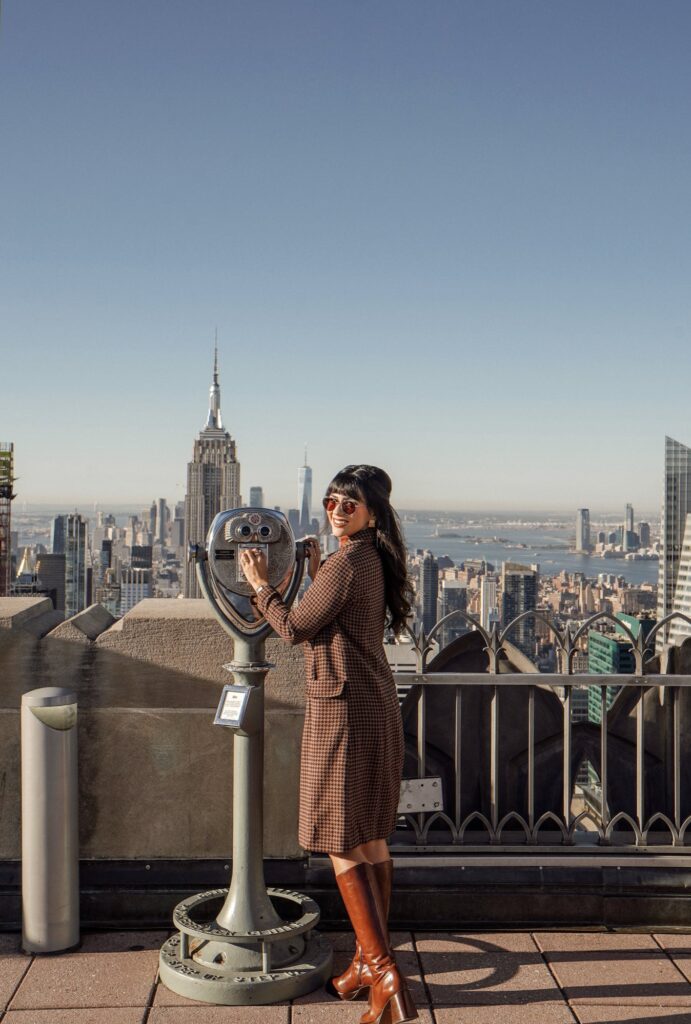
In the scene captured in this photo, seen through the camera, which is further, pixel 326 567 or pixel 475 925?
pixel 475 925

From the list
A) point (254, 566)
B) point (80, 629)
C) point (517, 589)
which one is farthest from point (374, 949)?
point (517, 589)

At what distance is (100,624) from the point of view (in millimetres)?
4020

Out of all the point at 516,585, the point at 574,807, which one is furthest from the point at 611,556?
the point at 574,807

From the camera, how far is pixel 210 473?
113 meters

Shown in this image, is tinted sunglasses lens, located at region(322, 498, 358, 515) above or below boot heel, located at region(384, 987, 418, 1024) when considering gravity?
above

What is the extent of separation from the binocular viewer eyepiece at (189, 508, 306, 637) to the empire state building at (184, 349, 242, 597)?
9374cm

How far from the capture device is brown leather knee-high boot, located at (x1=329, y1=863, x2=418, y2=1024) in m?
2.94

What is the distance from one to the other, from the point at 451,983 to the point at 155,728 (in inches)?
58.6

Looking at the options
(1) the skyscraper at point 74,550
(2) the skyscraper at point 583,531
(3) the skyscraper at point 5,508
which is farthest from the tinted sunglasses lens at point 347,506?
(1) the skyscraper at point 74,550

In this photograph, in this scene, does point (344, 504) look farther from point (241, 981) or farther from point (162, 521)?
point (162, 521)

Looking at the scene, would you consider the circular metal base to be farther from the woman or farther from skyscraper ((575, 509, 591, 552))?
skyscraper ((575, 509, 591, 552))

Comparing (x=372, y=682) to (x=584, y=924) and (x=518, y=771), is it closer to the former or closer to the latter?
(x=518, y=771)

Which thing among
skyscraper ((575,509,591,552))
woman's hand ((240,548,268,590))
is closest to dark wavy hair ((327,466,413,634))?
woman's hand ((240,548,268,590))

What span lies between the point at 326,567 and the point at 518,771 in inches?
63.2
